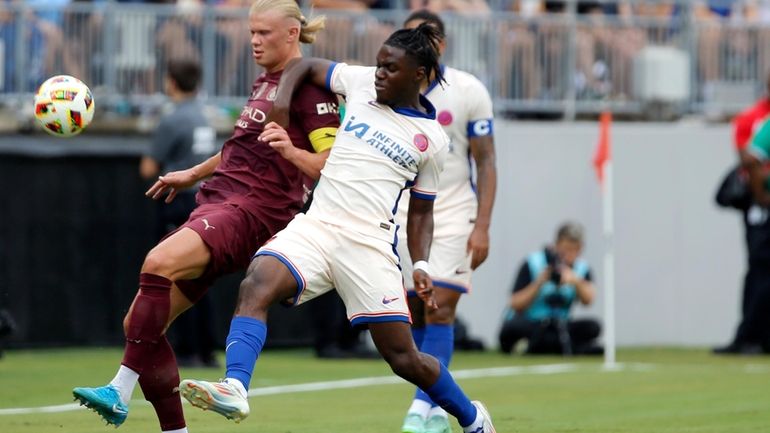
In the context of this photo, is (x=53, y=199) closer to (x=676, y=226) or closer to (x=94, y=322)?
(x=94, y=322)

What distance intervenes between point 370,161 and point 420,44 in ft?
2.12

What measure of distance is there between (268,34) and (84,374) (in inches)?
232

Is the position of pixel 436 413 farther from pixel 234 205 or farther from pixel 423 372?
pixel 234 205

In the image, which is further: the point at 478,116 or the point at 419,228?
the point at 478,116

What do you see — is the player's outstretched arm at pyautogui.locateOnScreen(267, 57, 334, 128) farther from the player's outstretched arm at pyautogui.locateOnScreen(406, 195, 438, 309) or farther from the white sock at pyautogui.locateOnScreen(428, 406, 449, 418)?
the white sock at pyautogui.locateOnScreen(428, 406, 449, 418)

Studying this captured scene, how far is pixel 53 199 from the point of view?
15.5 meters

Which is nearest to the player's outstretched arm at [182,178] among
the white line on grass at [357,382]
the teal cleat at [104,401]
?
the teal cleat at [104,401]

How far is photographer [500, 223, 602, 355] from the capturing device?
16172mm

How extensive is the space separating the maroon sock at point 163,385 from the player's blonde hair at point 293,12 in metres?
1.78

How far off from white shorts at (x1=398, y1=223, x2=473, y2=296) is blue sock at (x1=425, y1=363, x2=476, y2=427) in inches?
62.2

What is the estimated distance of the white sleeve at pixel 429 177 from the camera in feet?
25.8

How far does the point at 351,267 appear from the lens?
7.57 m

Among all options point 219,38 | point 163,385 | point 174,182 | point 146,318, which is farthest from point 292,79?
point 219,38

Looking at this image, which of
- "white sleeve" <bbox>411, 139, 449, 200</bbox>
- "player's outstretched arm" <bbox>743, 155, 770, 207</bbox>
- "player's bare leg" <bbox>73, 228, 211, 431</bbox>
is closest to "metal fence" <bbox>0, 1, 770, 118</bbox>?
"player's outstretched arm" <bbox>743, 155, 770, 207</bbox>
